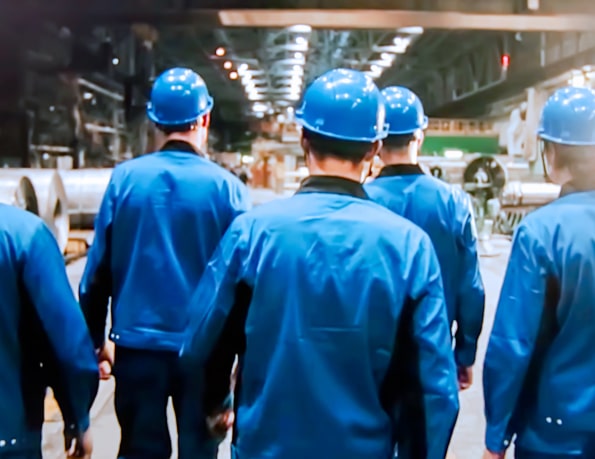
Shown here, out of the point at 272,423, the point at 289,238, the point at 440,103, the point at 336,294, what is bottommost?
the point at 272,423

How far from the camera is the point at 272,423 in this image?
1.64 metres

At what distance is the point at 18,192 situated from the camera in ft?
23.0

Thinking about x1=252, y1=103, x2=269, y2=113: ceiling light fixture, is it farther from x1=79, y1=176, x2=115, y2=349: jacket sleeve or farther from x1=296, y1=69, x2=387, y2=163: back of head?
x1=296, y1=69, x2=387, y2=163: back of head

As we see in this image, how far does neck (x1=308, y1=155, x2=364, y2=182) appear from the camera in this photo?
68.1 inches

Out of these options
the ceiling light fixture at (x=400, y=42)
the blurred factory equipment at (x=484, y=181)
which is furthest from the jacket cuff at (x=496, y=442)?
the ceiling light fixture at (x=400, y=42)

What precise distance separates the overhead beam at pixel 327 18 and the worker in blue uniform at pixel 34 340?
7454mm

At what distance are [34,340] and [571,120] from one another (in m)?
1.57

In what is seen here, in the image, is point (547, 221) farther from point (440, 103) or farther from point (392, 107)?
point (440, 103)

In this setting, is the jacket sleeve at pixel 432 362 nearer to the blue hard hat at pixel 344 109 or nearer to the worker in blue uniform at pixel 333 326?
the worker in blue uniform at pixel 333 326

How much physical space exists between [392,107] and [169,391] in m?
1.38

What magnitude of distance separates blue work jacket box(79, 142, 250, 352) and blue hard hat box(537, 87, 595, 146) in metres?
1.10

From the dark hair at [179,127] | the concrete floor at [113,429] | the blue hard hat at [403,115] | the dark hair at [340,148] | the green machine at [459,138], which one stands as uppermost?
the green machine at [459,138]

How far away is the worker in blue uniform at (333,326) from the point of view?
1612 millimetres

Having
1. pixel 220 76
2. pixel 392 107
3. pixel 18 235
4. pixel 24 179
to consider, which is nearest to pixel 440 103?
pixel 220 76
